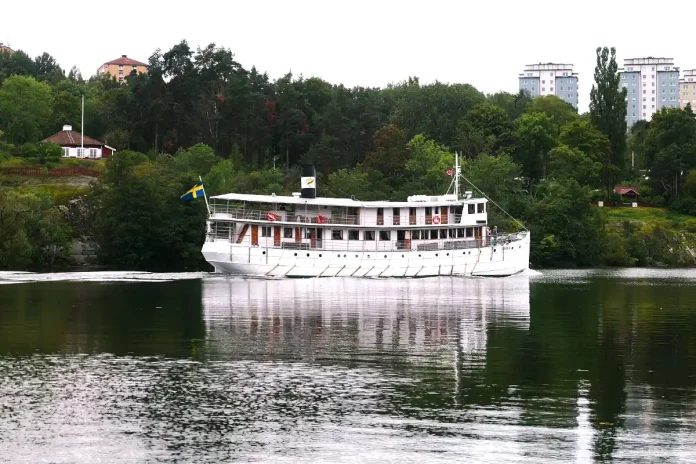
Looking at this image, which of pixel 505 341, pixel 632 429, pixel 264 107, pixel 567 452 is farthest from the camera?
pixel 264 107

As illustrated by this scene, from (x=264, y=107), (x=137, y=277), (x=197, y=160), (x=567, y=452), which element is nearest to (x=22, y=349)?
(x=567, y=452)

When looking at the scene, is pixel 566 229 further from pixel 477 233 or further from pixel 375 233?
pixel 375 233

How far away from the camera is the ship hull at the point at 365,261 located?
75.8m

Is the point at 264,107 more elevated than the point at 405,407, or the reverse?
the point at 264,107

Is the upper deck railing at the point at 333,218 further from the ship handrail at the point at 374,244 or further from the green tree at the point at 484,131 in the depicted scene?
the green tree at the point at 484,131

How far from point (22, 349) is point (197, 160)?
6992 cm

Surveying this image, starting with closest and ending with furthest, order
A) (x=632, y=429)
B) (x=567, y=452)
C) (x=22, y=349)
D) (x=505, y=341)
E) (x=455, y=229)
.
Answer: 1. (x=567, y=452)
2. (x=632, y=429)
3. (x=22, y=349)
4. (x=505, y=341)
5. (x=455, y=229)

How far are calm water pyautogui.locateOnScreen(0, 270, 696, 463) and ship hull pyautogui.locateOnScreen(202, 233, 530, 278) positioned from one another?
17935 millimetres

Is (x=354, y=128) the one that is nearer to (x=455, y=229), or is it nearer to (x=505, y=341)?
(x=455, y=229)

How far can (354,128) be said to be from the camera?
403 ft

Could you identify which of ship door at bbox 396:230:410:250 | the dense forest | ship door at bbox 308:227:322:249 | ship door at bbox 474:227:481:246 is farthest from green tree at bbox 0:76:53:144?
ship door at bbox 474:227:481:246

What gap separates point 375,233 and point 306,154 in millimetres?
38656

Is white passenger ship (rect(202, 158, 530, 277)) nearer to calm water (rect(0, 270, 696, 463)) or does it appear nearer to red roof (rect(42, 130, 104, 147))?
calm water (rect(0, 270, 696, 463))

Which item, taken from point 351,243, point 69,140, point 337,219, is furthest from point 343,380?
point 69,140
